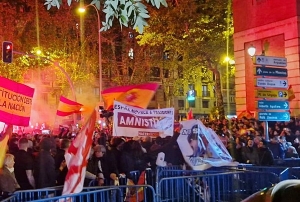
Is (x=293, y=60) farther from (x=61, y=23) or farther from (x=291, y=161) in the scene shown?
(x=61, y=23)

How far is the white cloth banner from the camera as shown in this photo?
34.9 ft

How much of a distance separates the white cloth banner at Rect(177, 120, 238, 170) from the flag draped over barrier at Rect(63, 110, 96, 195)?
3.62 m

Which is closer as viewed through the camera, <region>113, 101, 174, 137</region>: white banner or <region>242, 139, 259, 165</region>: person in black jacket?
<region>113, 101, 174, 137</region>: white banner

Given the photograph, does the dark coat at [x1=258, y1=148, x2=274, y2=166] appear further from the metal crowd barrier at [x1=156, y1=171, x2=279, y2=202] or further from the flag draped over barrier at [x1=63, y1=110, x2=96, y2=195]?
the flag draped over barrier at [x1=63, y1=110, x2=96, y2=195]

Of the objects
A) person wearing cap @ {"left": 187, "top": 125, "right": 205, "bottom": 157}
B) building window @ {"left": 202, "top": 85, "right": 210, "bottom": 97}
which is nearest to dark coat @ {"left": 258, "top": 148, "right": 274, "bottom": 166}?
person wearing cap @ {"left": 187, "top": 125, "right": 205, "bottom": 157}

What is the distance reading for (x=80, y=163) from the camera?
7363 mm

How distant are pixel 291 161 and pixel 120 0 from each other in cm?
966

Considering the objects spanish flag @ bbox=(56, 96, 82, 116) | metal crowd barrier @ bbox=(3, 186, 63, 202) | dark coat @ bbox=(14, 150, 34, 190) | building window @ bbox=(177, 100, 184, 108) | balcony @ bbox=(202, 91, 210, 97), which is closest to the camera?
metal crowd barrier @ bbox=(3, 186, 63, 202)

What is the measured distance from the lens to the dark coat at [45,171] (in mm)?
9766

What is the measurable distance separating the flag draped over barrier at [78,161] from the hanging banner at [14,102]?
1903 millimetres

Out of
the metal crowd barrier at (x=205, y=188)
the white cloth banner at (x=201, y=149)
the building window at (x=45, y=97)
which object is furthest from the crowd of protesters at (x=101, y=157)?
the building window at (x=45, y=97)

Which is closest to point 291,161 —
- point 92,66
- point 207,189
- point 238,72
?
point 207,189

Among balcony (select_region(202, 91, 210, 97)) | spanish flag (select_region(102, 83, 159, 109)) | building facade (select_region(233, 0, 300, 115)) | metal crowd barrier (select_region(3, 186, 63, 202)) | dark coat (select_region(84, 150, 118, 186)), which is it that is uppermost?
balcony (select_region(202, 91, 210, 97))

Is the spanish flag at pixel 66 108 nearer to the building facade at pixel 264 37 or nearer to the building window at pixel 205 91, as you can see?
the building facade at pixel 264 37
